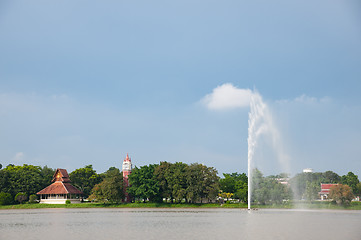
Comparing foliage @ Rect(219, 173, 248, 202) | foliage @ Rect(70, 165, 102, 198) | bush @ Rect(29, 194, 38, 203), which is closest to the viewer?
foliage @ Rect(219, 173, 248, 202)

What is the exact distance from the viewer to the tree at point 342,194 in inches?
3216

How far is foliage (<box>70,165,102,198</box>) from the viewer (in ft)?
346

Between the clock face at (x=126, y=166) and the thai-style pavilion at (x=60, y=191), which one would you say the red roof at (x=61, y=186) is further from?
the clock face at (x=126, y=166)

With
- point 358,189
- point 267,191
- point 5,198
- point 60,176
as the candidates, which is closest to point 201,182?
point 267,191

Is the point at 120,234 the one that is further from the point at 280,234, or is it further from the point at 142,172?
the point at 142,172

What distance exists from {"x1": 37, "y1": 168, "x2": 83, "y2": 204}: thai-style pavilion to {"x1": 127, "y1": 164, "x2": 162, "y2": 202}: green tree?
20350 mm

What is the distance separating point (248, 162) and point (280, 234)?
37900 millimetres

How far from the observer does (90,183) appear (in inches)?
4136

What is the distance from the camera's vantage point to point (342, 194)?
8175 cm

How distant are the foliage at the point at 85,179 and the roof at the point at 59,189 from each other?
3.99 m

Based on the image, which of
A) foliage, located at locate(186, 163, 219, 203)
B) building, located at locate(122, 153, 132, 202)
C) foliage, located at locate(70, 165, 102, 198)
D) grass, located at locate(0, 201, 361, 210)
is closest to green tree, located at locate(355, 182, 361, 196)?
grass, located at locate(0, 201, 361, 210)

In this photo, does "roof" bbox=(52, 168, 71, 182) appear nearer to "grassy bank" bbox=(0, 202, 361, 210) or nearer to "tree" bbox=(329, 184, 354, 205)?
"grassy bank" bbox=(0, 202, 361, 210)

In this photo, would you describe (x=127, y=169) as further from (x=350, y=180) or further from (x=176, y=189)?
(x=350, y=180)

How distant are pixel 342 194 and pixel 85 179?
67.1 m
